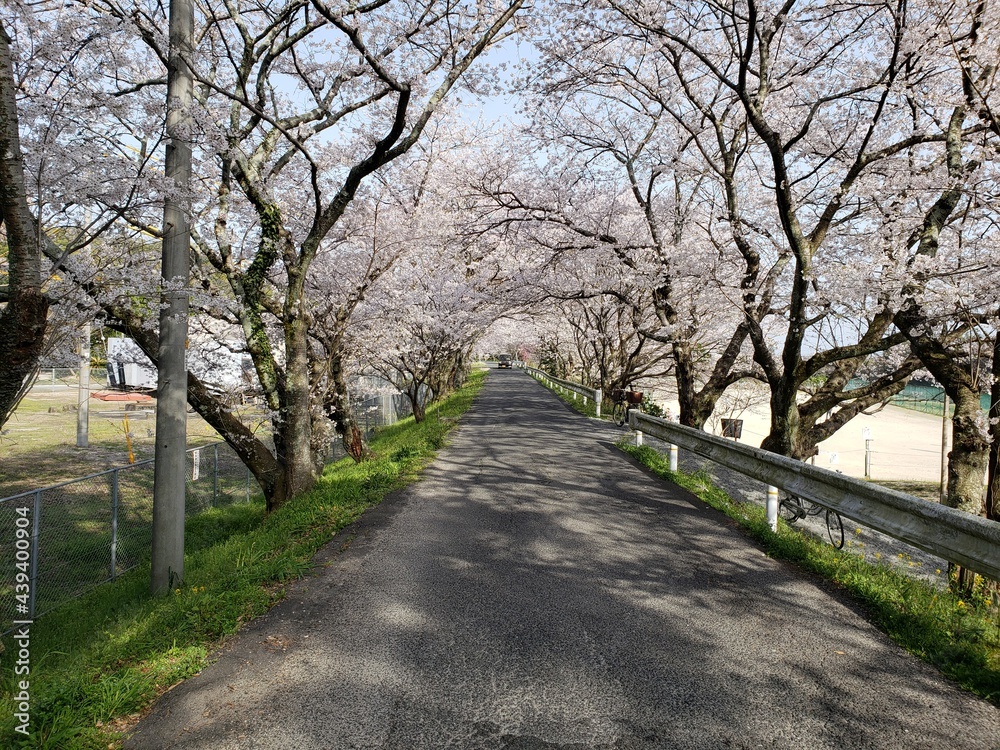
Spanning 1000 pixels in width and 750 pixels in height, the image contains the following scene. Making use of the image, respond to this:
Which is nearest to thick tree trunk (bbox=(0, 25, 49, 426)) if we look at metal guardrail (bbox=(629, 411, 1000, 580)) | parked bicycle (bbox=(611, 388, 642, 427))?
metal guardrail (bbox=(629, 411, 1000, 580))

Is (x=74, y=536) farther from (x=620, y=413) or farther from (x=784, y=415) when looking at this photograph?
(x=620, y=413)

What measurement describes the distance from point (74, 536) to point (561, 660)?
404 inches

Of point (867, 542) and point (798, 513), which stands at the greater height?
point (798, 513)

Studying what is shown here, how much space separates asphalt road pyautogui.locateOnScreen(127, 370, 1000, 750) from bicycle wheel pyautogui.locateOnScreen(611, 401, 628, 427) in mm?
11410

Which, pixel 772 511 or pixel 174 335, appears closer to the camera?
pixel 174 335

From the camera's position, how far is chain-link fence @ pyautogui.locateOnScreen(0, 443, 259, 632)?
682 cm

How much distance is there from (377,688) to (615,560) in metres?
2.93

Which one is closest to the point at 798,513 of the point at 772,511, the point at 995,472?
the point at 772,511

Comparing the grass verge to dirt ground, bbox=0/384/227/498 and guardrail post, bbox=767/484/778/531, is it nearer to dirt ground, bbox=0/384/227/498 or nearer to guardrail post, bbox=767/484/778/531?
guardrail post, bbox=767/484/778/531

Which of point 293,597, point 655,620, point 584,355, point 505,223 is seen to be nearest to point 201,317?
point 505,223

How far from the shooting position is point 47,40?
5.55m

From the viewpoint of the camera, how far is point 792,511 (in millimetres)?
8016

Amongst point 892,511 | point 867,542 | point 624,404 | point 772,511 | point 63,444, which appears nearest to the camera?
point 892,511

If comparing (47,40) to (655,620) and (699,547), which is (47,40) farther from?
(699,547)
